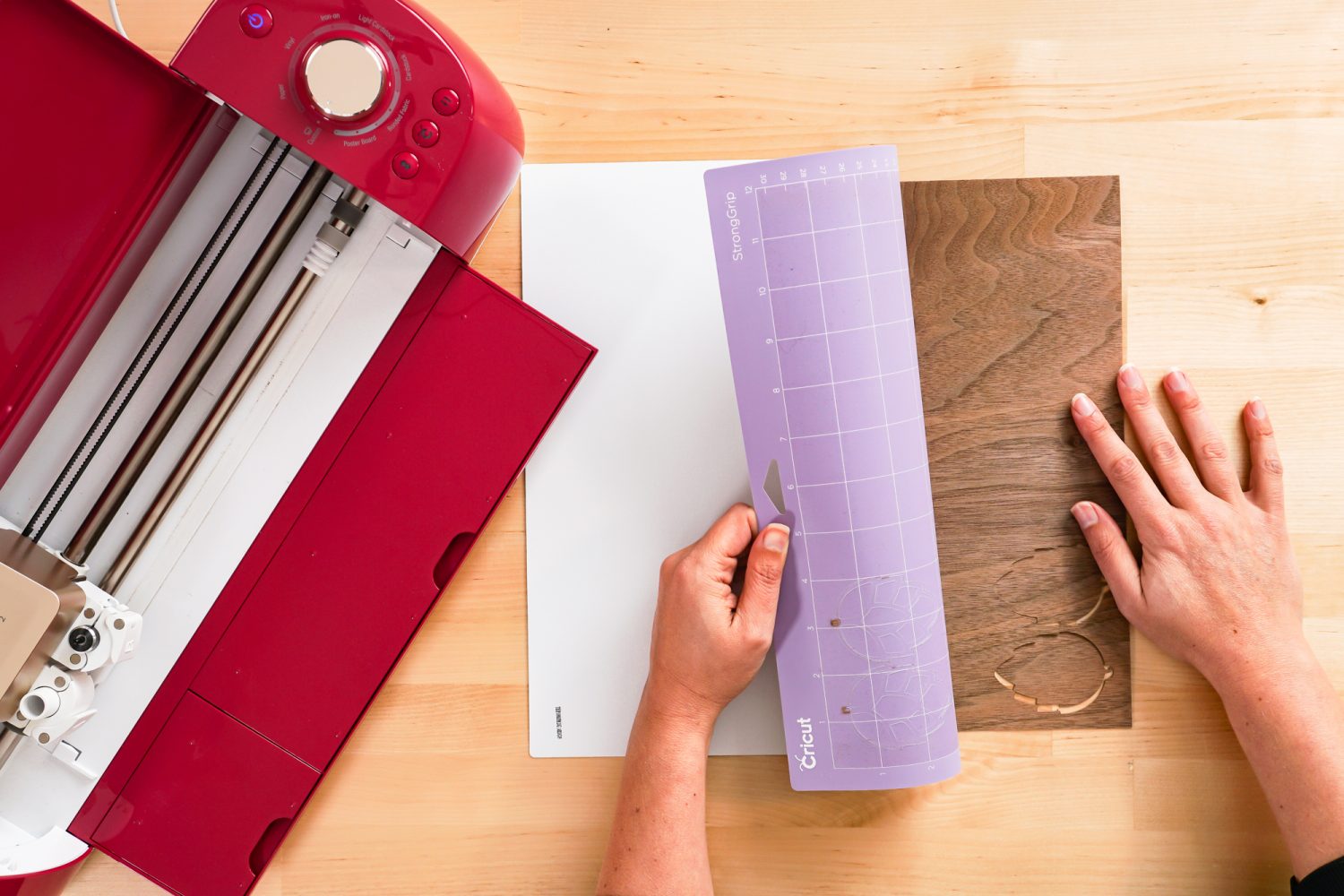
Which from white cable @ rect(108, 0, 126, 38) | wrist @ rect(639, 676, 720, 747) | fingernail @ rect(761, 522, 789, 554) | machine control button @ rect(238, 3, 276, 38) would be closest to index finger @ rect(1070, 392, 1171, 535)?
fingernail @ rect(761, 522, 789, 554)

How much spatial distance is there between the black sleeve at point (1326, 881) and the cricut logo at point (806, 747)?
0.40m

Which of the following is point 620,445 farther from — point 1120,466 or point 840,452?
point 1120,466

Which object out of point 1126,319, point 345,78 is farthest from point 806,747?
point 345,78

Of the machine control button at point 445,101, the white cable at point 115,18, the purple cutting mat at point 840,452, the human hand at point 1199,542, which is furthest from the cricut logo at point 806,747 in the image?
the white cable at point 115,18

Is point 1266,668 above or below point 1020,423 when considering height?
below

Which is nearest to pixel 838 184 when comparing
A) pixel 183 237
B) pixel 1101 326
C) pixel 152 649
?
pixel 1101 326

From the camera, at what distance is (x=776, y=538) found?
65cm

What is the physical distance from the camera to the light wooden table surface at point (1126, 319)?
2.37 ft

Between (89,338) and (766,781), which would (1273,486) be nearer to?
(766,781)

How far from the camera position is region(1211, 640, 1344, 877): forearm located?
69cm

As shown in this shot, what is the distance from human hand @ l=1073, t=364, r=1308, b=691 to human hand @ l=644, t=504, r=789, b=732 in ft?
0.94

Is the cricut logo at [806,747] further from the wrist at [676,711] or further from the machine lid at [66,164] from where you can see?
the machine lid at [66,164]

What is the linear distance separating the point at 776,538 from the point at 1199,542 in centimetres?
36

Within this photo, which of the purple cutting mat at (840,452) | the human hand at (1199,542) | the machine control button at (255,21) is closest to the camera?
the machine control button at (255,21)
